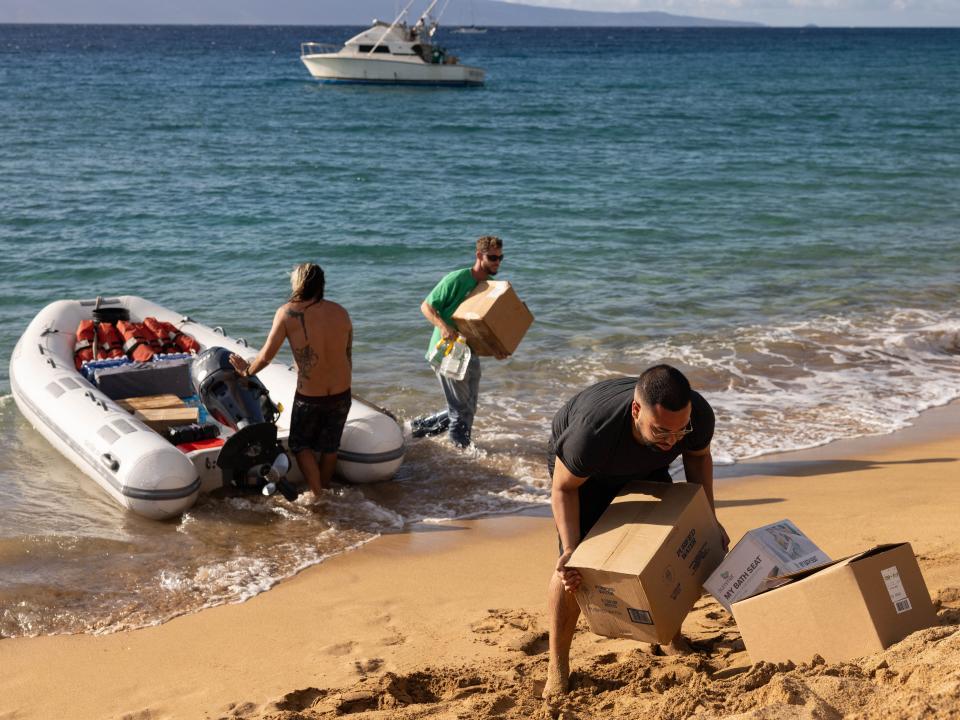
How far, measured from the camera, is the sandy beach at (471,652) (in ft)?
11.8

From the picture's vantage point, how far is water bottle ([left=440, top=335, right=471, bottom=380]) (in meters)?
7.28

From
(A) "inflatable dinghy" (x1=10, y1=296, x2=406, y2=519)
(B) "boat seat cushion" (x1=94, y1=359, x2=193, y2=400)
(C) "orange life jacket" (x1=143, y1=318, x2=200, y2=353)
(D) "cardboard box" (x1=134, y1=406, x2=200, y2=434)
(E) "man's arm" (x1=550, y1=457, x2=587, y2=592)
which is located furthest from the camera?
(C) "orange life jacket" (x1=143, y1=318, x2=200, y2=353)

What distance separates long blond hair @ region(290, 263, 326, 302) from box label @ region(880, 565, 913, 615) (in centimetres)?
369

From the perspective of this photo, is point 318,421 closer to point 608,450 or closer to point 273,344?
point 273,344

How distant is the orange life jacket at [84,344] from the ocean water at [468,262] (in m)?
0.72

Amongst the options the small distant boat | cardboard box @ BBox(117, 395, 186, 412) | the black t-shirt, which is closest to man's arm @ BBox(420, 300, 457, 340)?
cardboard box @ BBox(117, 395, 186, 412)

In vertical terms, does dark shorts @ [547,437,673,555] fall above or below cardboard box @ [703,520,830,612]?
above

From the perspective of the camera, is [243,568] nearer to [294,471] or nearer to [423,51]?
[294,471]

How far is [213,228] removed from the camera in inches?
662

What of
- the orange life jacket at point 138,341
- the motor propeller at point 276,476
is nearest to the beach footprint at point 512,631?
the motor propeller at point 276,476

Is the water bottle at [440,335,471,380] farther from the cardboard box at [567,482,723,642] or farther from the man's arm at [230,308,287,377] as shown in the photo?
the cardboard box at [567,482,723,642]

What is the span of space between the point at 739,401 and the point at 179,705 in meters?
6.07

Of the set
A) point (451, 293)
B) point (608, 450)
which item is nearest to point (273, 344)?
point (451, 293)

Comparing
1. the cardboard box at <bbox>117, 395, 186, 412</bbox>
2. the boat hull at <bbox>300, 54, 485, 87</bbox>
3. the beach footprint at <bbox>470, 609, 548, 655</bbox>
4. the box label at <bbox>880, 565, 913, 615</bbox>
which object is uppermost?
the boat hull at <bbox>300, 54, 485, 87</bbox>
